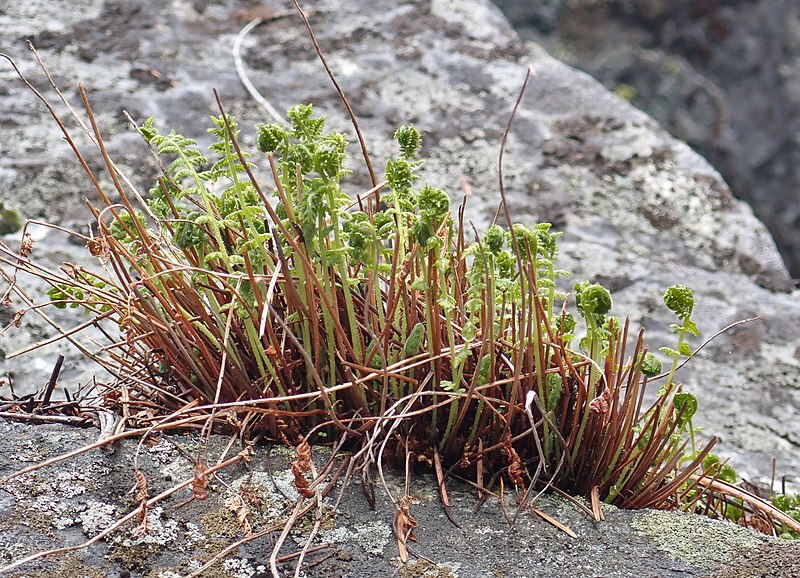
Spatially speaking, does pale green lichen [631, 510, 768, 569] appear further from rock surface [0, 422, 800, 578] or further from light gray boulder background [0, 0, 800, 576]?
light gray boulder background [0, 0, 800, 576]

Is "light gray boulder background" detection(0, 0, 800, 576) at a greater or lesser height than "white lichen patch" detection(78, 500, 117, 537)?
greater

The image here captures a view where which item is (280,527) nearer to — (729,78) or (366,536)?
(366,536)

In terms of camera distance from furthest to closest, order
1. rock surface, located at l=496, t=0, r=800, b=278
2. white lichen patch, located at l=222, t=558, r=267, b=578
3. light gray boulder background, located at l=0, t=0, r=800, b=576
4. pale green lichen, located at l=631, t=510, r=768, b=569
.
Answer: rock surface, located at l=496, t=0, r=800, b=278, light gray boulder background, located at l=0, t=0, r=800, b=576, pale green lichen, located at l=631, t=510, r=768, b=569, white lichen patch, located at l=222, t=558, r=267, b=578

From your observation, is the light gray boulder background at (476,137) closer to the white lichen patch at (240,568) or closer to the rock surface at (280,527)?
the rock surface at (280,527)

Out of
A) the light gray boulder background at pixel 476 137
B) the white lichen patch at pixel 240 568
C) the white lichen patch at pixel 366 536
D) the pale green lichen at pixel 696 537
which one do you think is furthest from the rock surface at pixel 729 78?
the white lichen patch at pixel 240 568

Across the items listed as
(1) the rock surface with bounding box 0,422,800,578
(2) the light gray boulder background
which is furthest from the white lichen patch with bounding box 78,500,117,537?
(2) the light gray boulder background

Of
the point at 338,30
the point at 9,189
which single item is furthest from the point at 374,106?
the point at 9,189

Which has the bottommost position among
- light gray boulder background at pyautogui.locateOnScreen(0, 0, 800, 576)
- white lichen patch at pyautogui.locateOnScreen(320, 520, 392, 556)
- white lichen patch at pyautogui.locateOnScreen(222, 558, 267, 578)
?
white lichen patch at pyautogui.locateOnScreen(222, 558, 267, 578)
